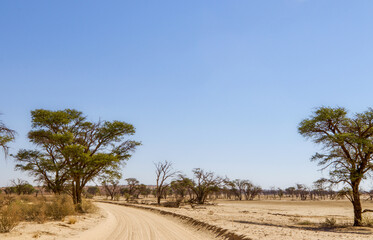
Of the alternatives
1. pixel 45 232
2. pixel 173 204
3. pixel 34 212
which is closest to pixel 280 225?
pixel 45 232

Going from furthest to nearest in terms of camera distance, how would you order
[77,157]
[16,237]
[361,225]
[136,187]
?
[136,187], [77,157], [361,225], [16,237]

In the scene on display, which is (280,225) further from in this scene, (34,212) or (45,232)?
(34,212)

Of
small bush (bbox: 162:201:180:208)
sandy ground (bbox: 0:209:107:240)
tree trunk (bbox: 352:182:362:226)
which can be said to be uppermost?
tree trunk (bbox: 352:182:362:226)

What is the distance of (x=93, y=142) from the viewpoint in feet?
97.2

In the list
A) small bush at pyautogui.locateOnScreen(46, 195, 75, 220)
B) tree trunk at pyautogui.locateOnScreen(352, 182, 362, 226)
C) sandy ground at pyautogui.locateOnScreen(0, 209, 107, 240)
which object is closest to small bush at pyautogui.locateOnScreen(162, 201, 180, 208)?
small bush at pyautogui.locateOnScreen(46, 195, 75, 220)

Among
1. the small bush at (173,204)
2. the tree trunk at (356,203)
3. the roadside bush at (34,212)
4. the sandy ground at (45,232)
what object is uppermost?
the tree trunk at (356,203)

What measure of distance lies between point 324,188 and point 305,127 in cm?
481

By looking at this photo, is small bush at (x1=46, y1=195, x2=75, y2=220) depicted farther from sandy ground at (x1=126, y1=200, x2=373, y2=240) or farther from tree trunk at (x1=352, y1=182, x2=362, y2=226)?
tree trunk at (x1=352, y1=182, x2=362, y2=226)

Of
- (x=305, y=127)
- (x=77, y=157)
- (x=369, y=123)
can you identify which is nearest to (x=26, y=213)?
(x=77, y=157)

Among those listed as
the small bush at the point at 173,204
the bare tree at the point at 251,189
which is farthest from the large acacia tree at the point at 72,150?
the bare tree at the point at 251,189

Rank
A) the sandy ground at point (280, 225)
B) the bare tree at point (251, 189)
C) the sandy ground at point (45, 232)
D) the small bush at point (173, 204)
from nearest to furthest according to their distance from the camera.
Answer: the sandy ground at point (45, 232) → the sandy ground at point (280, 225) → the small bush at point (173, 204) → the bare tree at point (251, 189)

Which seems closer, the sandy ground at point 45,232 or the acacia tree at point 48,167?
the sandy ground at point 45,232

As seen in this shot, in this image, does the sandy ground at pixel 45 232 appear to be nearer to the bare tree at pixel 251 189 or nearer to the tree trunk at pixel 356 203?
the tree trunk at pixel 356 203

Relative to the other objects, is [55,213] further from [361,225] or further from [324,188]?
[361,225]
